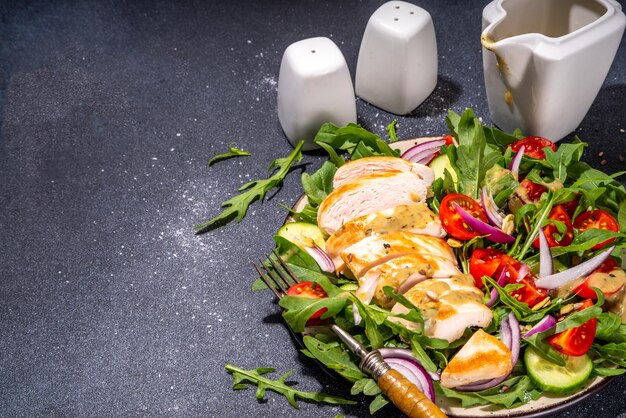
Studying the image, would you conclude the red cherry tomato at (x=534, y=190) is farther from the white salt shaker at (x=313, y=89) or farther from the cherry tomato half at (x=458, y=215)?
the white salt shaker at (x=313, y=89)

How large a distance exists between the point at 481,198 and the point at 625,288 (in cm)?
41

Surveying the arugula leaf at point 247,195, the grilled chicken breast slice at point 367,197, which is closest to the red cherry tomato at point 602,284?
the grilled chicken breast slice at point 367,197

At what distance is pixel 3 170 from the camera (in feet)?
8.62

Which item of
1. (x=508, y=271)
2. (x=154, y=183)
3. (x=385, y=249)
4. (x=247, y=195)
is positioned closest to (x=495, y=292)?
(x=508, y=271)

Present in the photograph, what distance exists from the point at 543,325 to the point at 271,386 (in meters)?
0.66

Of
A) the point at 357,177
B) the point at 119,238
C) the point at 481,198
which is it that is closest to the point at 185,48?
the point at 119,238

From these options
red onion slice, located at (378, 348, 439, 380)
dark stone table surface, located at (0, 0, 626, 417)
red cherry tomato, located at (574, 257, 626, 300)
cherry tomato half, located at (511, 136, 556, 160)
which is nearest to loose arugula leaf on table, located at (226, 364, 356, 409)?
dark stone table surface, located at (0, 0, 626, 417)

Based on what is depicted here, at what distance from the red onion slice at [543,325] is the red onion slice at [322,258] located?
480 millimetres

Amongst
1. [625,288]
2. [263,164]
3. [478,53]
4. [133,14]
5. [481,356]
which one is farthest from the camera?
[133,14]

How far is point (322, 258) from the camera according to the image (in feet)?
6.70

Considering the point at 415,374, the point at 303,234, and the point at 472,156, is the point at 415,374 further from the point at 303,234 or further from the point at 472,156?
Answer: the point at 472,156

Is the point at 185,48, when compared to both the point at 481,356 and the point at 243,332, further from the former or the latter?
the point at 481,356

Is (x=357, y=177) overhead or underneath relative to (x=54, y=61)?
overhead

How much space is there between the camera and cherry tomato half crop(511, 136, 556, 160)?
88.4 inches
